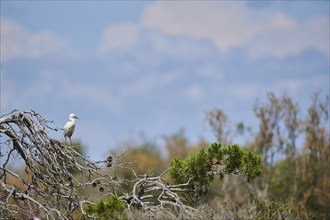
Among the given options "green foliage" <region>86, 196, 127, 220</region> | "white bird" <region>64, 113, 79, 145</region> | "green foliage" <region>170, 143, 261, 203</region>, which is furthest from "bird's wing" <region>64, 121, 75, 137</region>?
"green foliage" <region>86, 196, 127, 220</region>

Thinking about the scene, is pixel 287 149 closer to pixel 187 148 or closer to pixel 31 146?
pixel 187 148

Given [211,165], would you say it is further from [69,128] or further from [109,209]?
[109,209]

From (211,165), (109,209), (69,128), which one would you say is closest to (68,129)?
(69,128)

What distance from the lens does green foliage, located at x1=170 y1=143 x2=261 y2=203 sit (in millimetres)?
12359

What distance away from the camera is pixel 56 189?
39.4 feet

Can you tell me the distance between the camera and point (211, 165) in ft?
40.9

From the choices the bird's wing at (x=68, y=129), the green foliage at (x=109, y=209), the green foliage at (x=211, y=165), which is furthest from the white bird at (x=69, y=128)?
the green foliage at (x=109, y=209)

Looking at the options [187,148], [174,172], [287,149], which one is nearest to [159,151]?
[187,148]

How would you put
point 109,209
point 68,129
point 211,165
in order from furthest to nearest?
point 211,165 < point 68,129 < point 109,209

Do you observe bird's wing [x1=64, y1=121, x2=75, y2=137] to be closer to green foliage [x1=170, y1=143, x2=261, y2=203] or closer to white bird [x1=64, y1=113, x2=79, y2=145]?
white bird [x1=64, y1=113, x2=79, y2=145]

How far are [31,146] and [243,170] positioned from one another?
3.57m

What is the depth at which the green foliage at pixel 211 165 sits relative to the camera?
12.4m

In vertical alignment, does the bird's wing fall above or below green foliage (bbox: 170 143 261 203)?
above

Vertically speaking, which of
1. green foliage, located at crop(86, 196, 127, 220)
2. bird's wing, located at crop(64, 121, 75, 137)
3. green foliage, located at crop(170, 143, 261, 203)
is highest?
bird's wing, located at crop(64, 121, 75, 137)
